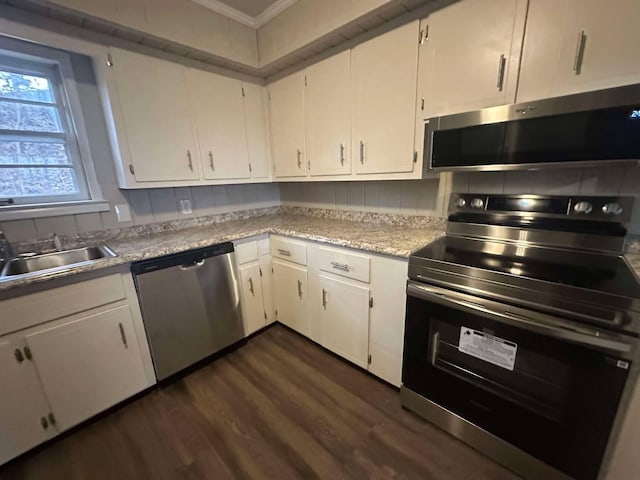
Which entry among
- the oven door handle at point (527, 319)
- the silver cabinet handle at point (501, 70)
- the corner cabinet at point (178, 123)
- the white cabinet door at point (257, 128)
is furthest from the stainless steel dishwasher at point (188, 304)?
the silver cabinet handle at point (501, 70)

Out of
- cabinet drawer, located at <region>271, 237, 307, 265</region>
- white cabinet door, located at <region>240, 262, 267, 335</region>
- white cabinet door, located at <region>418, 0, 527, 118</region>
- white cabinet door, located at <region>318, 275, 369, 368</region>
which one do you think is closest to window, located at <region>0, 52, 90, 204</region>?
white cabinet door, located at <region>240, 262, 267, 335</region>

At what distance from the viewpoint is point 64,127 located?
175 cm

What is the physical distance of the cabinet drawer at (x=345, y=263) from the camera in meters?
1.63

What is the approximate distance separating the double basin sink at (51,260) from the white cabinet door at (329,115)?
154 centimetres

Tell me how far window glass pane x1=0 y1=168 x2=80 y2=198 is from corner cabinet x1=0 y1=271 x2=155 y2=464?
2.74 feet

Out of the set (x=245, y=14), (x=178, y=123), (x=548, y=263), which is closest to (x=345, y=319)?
(x=548, y=263)

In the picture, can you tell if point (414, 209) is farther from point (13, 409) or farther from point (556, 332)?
point (13, 409)

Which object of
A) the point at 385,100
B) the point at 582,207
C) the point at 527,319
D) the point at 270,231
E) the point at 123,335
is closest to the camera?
the point at 527,319

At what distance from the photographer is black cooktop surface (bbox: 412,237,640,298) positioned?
0.97 m

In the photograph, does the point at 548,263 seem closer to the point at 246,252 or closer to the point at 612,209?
the point at 612,209

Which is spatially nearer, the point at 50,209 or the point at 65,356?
the point at 65,356

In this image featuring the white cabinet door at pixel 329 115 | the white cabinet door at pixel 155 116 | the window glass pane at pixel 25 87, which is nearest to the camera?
the window glass pane at pixel 25 87

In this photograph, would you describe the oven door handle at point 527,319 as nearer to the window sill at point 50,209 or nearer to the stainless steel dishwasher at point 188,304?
the stainless steel dishwasher at point 188,304

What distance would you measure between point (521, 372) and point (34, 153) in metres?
2.94
